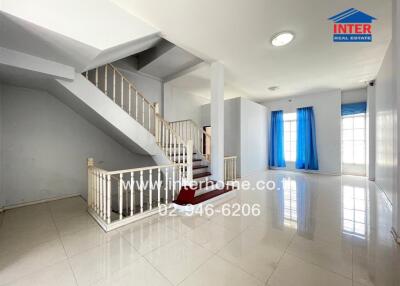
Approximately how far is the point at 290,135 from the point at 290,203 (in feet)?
15.8

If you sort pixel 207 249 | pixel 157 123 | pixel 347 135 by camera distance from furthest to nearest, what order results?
1. pixel 347 135
2. pixel 157 123
3. pixel 207 249

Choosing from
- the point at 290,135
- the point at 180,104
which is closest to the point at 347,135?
the point at 290,135

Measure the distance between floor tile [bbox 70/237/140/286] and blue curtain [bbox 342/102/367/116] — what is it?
811cm

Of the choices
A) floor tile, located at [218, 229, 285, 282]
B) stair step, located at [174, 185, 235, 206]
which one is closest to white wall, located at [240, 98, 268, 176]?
stair step, located at [174, 185, 235, 206]

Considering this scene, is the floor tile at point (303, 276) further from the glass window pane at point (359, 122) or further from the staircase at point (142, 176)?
the glass window pane at point (359, 122)

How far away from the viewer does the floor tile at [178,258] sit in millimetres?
1583

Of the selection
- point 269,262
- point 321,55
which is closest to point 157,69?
point 321,55

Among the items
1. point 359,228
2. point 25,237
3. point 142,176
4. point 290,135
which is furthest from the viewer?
point 290,135

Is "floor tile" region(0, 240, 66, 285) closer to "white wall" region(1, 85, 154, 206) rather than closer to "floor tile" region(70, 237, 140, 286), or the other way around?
"floor tile" region(70, 237, 140, 286)

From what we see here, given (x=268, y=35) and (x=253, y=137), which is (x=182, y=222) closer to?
(x=268, y=35)

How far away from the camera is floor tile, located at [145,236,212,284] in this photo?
1.58m

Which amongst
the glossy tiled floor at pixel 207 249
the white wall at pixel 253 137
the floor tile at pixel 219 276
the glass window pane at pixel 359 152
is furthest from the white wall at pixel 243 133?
the floor tile at pixel 219 276

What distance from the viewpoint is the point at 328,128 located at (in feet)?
20.9

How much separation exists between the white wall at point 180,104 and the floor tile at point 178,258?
4434 millimetres
